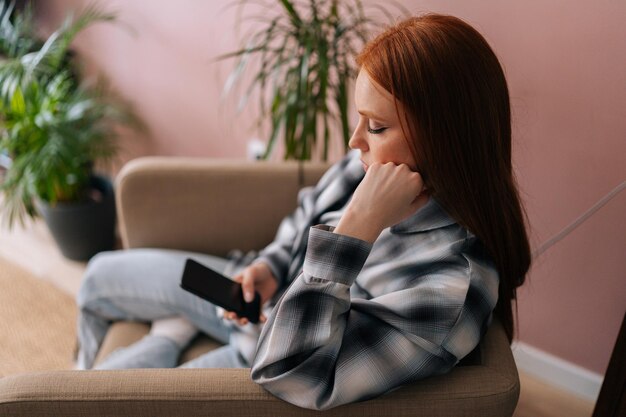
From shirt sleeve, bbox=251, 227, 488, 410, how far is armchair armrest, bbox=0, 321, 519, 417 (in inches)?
0.8

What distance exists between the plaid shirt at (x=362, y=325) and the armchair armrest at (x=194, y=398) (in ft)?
0.07

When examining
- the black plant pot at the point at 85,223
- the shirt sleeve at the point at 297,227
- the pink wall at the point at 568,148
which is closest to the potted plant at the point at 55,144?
the black plant pot at the point at 85,223

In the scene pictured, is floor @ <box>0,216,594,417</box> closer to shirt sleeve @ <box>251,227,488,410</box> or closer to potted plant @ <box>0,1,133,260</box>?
potted plant @ <box>0,1,133,260</box>

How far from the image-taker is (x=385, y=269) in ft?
3.20

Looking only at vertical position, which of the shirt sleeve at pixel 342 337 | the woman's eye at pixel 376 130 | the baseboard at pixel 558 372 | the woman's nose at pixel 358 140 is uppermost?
the woman's eye at pixel 376 130

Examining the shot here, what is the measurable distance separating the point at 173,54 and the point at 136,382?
60.4 inches

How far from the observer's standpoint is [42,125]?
6.04 ft

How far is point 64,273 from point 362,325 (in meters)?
1.55

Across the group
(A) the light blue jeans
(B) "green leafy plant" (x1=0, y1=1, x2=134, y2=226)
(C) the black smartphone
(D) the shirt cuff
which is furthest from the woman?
(B) "green leafy plant" (x1=0, y1=1, x2=134, y2=226)

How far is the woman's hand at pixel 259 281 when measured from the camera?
1.17m

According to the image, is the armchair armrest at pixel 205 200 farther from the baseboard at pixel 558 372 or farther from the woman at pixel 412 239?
the baseboard at pixel 558 372

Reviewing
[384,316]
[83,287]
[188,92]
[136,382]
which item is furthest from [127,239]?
[188,92]

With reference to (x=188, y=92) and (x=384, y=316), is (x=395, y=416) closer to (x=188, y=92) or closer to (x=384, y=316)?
(x=384, y=316)

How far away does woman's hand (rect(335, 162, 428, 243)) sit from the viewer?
864 millimetres
